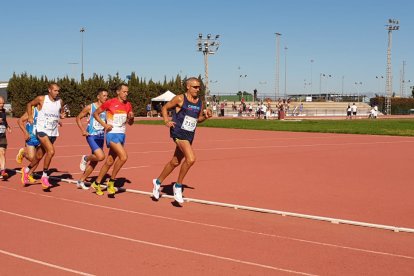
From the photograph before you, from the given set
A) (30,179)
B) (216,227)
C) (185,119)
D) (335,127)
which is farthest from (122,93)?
(335,127)

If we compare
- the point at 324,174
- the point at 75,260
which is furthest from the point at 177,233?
the point at 324,174

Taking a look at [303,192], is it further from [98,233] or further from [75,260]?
[75,260]

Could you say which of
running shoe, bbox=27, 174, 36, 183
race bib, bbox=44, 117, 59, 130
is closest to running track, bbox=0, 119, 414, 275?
running shoe, bbox=27, 174, 36, 183

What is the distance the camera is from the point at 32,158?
455 inches

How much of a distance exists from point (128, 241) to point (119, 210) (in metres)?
1.97

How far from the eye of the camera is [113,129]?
967 centimetres

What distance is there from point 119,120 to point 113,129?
20 cm

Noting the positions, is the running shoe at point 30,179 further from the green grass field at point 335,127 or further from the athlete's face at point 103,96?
the green grass field at point 335,127

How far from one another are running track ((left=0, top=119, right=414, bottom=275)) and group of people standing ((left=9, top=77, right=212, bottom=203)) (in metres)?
0.42

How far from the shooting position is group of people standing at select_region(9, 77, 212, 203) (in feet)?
29.5

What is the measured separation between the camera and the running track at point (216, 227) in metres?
5.61

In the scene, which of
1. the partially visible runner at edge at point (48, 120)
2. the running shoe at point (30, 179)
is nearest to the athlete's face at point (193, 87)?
the partially visible runner at edge at point (48, 120)

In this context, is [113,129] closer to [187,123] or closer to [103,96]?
[103,96]

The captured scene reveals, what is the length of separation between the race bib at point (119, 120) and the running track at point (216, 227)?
128 cm
